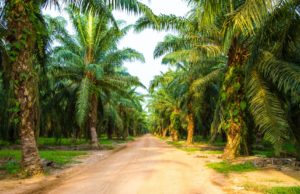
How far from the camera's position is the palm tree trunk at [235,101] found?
1499cm

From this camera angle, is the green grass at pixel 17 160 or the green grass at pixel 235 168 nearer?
the green grass at pixel 235 168

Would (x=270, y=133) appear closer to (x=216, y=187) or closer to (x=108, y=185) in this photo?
(x=216, y=187)

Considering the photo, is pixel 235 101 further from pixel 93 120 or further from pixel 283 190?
pixel 93 120

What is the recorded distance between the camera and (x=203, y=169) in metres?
12.0

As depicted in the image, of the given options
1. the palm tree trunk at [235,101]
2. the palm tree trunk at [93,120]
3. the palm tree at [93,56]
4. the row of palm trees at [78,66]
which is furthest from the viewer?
the palm tree trunk at [93,120]


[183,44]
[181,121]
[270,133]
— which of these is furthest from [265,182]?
[181,121]

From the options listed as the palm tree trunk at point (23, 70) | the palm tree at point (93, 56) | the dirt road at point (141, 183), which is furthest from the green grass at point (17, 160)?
the palm tree at point (93, 56)

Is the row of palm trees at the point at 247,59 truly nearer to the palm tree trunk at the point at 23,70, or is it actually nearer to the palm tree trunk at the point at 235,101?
the palm tree trunk at the point at 235,101

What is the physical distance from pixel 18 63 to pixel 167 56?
33.3 ft

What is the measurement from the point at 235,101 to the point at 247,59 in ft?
6.41

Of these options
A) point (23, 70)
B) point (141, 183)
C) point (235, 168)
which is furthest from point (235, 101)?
point (23, 70)

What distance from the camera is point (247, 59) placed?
14.9 m

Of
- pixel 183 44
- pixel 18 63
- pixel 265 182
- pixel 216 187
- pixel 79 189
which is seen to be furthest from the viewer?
pixel 183 44

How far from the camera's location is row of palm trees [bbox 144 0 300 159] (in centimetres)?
970
